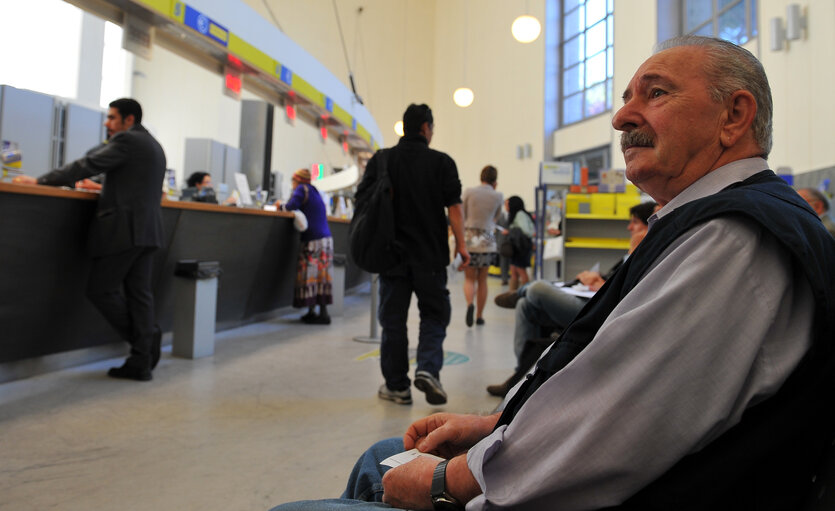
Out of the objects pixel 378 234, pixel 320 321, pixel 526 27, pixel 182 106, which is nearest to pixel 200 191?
Answer: pixel 320 321

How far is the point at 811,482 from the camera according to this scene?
686 mm

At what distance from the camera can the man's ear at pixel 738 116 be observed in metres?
0.87

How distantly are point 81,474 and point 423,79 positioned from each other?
49.5 ft

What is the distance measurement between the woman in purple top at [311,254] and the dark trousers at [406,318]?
2570 mm

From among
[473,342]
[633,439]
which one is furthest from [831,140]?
[633,439]

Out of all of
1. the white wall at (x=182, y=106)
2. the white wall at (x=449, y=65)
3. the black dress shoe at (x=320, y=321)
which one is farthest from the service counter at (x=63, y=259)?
the white wall at (x=182, y=106)

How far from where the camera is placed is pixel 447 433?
981 millimetres

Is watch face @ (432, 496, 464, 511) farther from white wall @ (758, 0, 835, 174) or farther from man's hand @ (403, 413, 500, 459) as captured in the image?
white wall @ (758, 0, 835, 174)

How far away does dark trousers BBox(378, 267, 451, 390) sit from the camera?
9.63 ft

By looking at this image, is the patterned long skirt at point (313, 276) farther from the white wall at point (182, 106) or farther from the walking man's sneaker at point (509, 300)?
the white wall at point (182, 106)

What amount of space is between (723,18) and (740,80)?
8.24m

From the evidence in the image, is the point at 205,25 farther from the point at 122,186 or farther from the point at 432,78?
the point at 432,78

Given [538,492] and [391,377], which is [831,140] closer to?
[391,377]

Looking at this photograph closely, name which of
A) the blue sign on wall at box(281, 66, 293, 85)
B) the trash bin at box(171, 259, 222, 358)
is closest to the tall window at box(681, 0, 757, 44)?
the blue sign on wall at box(281, 66, 293, 85)
